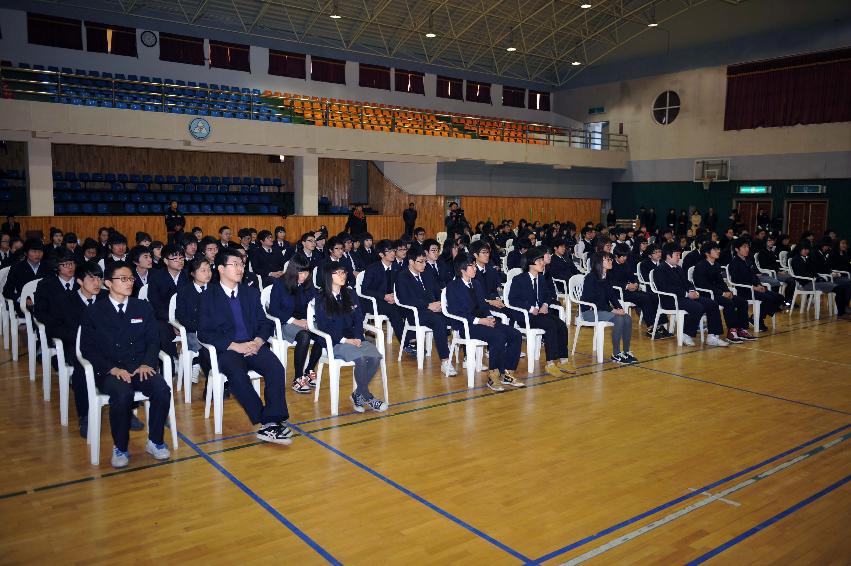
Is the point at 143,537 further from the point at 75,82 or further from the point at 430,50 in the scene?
the point at 430,50

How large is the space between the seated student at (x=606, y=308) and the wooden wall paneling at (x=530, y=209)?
51.7 feet

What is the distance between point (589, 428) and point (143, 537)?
3.63 metres

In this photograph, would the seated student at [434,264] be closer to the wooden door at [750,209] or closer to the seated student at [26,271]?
the seated student at [26,271]

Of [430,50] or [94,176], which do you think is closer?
[94,176]

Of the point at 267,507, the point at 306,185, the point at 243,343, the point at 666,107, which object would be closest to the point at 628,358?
the point at 243,343

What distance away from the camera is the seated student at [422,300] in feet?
24.8

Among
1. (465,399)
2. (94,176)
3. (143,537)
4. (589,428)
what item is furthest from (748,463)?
(94,176)

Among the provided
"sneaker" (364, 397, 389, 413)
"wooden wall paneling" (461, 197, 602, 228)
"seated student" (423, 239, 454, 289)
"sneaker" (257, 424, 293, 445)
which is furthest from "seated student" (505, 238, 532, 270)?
"wooden wall paneling" (461, 197, 602, 228)

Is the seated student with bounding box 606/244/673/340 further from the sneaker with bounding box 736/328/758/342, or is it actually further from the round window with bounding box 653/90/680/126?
the round window with bounding box 653/90/680/126

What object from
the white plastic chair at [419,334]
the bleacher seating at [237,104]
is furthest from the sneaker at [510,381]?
the bleacher seating at [237,104]

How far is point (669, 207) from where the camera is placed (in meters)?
25.3

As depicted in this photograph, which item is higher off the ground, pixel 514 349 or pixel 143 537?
pixel 514 349

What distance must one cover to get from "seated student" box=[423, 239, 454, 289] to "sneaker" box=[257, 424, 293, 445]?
3.57 metres

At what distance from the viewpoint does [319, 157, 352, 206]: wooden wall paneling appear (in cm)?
2280
